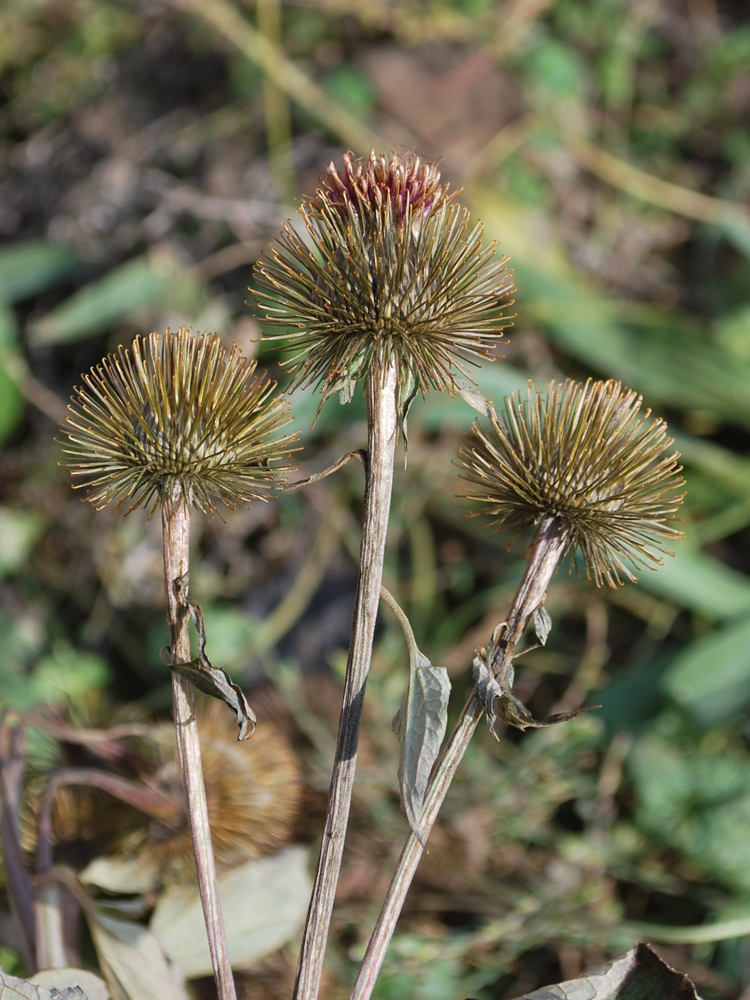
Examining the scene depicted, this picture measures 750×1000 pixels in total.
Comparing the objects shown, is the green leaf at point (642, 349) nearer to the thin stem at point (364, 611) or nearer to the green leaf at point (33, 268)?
the green leaf at point (33, 268)

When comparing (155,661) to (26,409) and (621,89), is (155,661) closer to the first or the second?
(26,409)

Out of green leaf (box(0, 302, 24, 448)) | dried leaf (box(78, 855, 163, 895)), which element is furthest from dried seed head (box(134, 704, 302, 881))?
green leaf (box(0, 302, 24, 448))

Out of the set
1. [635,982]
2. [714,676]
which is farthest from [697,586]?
[635,982]

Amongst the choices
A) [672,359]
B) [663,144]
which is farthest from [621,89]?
[672,359]

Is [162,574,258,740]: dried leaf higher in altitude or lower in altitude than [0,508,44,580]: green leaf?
lower

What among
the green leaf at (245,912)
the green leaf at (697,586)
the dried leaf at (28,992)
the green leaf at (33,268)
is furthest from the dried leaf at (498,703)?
the green leaf at (33,268)

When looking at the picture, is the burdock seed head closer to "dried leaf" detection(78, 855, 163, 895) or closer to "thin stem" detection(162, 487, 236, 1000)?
"thin stem" detection(162, 487, 236, 1000)
